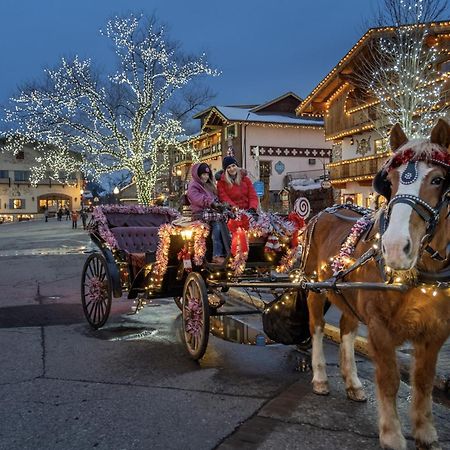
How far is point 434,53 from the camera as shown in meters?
20.7

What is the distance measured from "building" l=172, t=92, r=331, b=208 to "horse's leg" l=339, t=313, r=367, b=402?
37367 mm

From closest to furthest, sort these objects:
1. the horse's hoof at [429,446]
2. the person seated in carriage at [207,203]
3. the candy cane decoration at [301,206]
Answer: the horse's hoof at [429,446]
the person seated in carriage at [207,203]
the candy cane decoration at [301,206]

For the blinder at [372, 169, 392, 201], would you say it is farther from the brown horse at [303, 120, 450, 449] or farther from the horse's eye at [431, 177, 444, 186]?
the horse's eye at [431, 177, 444, 186]

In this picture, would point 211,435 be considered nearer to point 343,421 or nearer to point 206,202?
point 343,421

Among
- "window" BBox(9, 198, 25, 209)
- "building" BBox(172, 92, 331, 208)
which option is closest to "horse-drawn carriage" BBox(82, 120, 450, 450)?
"building" BBox(172, 92, 331, 208)

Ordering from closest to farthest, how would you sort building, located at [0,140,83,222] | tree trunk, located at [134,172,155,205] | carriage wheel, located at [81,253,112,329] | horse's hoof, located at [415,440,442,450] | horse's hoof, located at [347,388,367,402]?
horse's hoof, located at [415,440,442,450] < horse's hoof, located at [347,388,367,402] < carriage wheel, located at [81,253,112,329] < tree trunk, located at [134,172,155,205] < building, located at [0,140,83,222]

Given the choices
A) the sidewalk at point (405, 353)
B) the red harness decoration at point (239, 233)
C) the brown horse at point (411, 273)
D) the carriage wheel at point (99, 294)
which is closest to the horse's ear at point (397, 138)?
the brown horse at point (411, 273)

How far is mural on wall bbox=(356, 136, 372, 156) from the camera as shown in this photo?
30.2 meters

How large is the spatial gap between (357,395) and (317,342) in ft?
2.00

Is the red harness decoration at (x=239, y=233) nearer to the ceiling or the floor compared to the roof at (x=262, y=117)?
nearer to the floor

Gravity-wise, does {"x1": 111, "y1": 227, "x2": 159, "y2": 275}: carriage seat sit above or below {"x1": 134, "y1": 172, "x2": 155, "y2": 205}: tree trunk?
below

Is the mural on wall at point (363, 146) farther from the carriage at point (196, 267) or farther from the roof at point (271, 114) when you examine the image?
the carriage at point (196, 267)

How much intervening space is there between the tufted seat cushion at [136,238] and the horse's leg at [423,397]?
17.9ft

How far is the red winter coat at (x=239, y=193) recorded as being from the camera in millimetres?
7105
